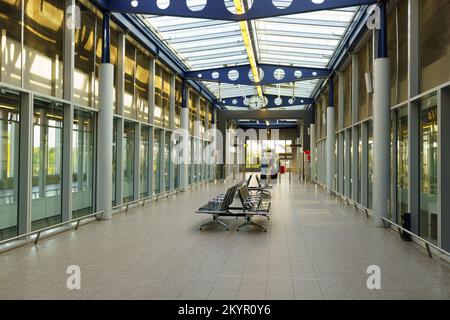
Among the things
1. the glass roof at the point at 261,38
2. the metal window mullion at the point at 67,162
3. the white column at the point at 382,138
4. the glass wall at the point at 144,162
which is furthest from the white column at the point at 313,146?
the metal window mullion at the point at 67,162

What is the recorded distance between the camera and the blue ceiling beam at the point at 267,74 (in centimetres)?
1805

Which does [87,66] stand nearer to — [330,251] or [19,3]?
[19,3]

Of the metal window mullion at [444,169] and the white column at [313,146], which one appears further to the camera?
the white column at [313,146]

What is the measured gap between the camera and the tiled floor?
15.1 feet

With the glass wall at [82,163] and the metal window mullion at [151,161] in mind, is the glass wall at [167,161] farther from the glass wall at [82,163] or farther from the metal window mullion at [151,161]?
the glass wall at [82,163]

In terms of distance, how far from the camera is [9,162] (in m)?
7.16

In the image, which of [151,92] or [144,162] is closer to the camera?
[144,162]

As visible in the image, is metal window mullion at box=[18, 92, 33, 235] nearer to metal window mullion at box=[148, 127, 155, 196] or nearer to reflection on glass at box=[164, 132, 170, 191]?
metal window mullion at box=[148, 127, 155, 196]

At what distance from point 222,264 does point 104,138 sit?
18.4 ft

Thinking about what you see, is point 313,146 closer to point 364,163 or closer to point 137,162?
point 364,163

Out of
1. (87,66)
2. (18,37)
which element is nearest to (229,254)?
(18,37)

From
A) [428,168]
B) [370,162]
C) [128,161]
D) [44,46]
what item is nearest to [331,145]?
[370,162]

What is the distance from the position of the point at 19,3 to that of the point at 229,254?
554 centimetres

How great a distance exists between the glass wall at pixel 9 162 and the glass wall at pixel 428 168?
6887mm
